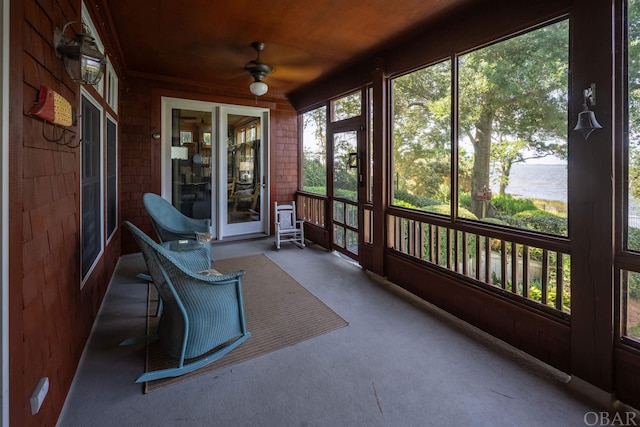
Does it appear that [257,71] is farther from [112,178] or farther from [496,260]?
[496,260]

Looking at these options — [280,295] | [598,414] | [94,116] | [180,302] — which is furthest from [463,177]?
[94,116]

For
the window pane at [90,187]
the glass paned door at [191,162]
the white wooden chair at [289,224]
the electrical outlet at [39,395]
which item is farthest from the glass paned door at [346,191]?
the electrical outlet at [39,395]

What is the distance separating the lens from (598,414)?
5.86ft

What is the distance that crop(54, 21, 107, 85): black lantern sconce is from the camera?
1754mm

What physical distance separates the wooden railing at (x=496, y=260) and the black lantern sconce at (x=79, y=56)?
2.97m

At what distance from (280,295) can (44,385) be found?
2.09m

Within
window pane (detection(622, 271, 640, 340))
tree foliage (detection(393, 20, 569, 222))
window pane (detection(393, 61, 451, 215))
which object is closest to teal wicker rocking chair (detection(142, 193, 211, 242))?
window pane (detection(393, 61, 451, 215))

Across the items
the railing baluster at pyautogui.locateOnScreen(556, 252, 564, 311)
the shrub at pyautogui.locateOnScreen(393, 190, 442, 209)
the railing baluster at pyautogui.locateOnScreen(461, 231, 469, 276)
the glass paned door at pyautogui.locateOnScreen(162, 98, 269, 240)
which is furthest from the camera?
the glass paned door at pyautogui.locateOnScreen(162, 98, 269, 240)

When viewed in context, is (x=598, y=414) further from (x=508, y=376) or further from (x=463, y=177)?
(x=463, y=177)

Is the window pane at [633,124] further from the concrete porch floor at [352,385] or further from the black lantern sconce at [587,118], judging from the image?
the concrete porch floor at [352,385]

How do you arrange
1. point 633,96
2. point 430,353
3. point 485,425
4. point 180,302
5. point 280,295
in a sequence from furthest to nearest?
point 280,295
point 430,353
point 180,302
point 633,96
point 485,425

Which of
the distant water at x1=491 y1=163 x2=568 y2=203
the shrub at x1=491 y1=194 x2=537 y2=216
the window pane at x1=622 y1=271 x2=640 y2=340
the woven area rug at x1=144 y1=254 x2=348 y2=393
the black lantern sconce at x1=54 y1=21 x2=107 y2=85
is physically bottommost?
the woven area rug at x1=144 y1=254 x2=348 y2=393

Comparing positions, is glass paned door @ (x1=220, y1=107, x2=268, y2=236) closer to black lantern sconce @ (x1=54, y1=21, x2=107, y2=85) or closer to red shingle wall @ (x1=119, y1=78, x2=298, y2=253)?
red shingle wall @ (x1=119, y1=78, x2=298, y2=253)

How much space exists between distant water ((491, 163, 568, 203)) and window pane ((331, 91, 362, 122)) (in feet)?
7.77
